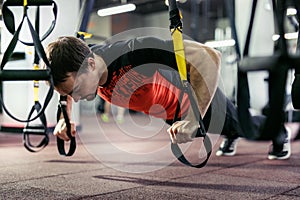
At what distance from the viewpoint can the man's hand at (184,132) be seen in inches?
50.6

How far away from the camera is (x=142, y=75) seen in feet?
5.33

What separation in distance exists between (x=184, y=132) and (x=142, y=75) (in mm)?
419

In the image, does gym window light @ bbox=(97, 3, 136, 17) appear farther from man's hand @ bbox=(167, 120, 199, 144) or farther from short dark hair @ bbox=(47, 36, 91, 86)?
man's hand @ bbox=(167, 120, 199, 144)

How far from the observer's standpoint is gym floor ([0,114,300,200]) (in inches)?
68.4

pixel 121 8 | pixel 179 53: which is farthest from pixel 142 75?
pixel 121 8

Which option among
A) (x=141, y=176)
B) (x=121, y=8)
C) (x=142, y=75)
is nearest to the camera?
(x=142, y=75)

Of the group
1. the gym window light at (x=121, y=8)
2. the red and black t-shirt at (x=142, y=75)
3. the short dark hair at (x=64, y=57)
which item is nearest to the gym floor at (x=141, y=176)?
the red and black t-shirt at (x=142, y=75)

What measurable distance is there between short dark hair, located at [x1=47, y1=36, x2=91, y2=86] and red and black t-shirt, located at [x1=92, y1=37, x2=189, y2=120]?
22 centimetres

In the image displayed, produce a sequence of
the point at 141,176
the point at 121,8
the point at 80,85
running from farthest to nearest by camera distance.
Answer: the point at 121,8
the point at 141,176
the point at 80,85

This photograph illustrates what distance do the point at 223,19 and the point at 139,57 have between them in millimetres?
11434

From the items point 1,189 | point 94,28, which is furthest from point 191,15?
point 1,189

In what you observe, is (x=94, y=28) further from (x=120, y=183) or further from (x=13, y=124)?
(x=120, y=183)

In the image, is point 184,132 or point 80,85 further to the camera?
point 80,85

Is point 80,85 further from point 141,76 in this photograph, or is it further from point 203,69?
point 203,69
